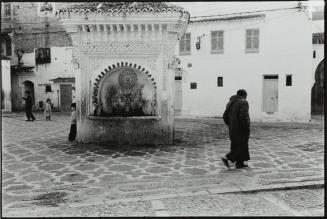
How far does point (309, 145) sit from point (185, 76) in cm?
1147

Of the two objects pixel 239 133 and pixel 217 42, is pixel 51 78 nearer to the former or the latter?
pixel 217 42

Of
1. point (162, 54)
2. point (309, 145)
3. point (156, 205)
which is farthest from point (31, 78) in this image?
point (156, 205)

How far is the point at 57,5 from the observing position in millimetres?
30531

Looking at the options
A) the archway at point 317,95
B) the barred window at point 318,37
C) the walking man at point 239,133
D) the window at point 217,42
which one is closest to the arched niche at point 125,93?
the walking man at point 239,133

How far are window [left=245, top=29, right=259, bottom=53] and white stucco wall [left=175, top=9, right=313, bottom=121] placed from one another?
218 millimetres

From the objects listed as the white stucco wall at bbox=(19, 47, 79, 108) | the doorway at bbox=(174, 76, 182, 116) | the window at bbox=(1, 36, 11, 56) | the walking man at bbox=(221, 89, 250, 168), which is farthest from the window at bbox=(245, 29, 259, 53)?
the window at bbox=(1, 36, 11, 56)

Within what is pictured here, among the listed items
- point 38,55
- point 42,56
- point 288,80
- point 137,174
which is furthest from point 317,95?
point 38,55

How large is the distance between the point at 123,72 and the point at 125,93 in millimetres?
685

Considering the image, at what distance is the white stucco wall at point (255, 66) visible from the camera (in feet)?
66.1

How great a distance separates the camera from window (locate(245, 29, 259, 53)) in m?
20.8

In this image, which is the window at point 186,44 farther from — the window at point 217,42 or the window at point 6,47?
the window at point 6,47

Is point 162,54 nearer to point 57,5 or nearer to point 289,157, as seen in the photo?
point 289,157

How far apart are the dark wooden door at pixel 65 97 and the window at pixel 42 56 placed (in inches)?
101

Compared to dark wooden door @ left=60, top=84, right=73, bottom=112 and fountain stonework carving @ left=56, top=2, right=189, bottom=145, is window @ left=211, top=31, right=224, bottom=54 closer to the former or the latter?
fountain stonework carving @ left=56, top=2, right=189, bottom=145
